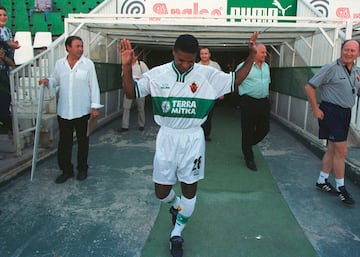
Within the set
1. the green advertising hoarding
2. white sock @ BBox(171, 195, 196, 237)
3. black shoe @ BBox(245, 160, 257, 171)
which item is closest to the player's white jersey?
white sock @ BBox(171, 195, 196, 237)

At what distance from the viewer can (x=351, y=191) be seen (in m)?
4.54

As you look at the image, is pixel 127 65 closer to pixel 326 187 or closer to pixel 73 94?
pixel 73 94

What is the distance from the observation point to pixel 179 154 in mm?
2803

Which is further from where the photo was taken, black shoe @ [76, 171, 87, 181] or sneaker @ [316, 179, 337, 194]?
black shoe @ [76, 171, 87, 181]

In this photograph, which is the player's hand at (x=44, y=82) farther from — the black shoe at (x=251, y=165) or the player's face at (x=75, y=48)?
the black shoe at (x=251, y=165)

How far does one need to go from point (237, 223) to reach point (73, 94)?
253 cm

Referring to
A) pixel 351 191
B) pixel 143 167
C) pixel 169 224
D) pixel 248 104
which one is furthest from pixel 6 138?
pixel 351 191

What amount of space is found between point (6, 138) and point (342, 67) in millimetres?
4825

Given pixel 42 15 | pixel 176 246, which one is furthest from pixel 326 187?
pixel 42 15

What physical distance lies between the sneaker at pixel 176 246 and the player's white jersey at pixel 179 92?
950 mm

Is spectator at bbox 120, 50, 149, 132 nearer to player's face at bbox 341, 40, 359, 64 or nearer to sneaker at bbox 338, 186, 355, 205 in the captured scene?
player's face at bbox 341, 40, 359, 64

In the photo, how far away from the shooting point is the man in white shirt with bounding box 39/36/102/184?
14.5ft

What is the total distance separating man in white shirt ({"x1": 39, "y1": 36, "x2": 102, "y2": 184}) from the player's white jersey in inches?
74.8

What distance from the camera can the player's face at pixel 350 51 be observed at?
3.81 meters
